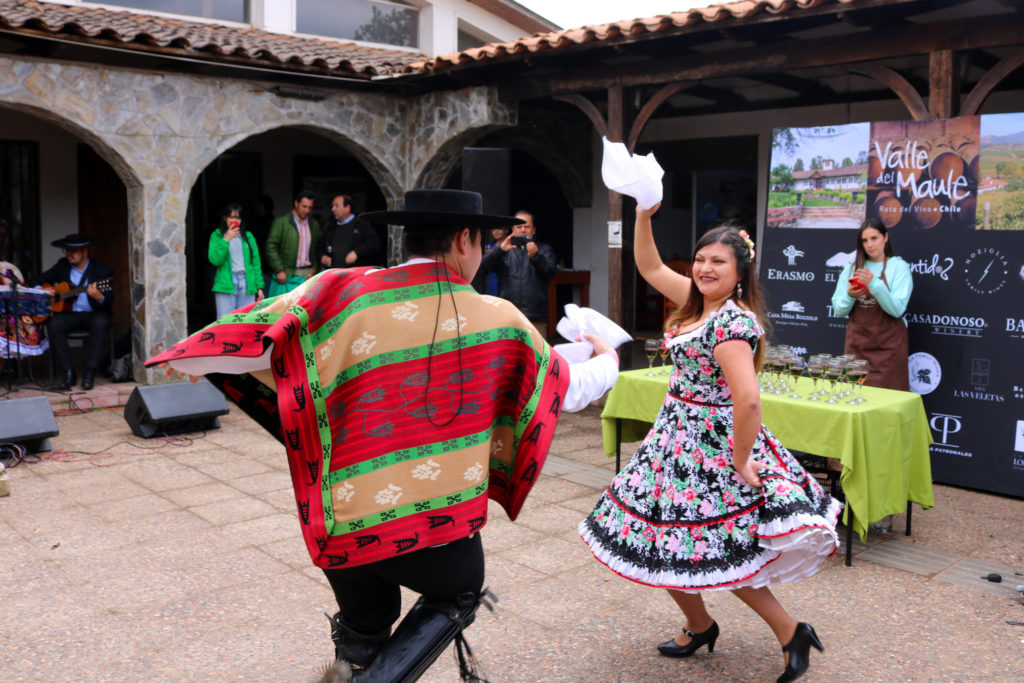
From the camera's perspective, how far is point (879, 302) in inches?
236

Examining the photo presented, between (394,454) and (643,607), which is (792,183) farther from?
(394,454)

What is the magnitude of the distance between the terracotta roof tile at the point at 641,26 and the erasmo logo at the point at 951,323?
2.12 metres

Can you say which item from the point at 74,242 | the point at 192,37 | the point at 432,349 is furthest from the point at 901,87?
the point at 74,242

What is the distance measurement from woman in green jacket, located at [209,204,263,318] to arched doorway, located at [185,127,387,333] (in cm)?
322

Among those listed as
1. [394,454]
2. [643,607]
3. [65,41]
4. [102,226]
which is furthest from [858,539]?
[102,226]

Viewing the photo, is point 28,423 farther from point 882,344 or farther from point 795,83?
point 795,83

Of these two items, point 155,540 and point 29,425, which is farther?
point 29,425

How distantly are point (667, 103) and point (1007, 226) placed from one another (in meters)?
5.86

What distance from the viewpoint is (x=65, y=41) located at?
306 inches

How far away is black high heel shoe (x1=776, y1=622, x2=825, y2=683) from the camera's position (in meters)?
3.06

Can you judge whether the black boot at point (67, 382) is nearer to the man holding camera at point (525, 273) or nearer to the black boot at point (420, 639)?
the man holding camera at point (525, 273)

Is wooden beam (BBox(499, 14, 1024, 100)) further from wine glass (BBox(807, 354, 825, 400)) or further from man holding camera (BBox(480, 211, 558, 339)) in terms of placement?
wine glass (BBox(807, 354, 825, 400))

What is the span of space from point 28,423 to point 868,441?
5491 millimetres

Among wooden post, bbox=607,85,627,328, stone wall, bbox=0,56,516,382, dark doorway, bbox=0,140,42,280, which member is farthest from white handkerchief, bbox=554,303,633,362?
dark doorway, bbox=0,140,42,280
